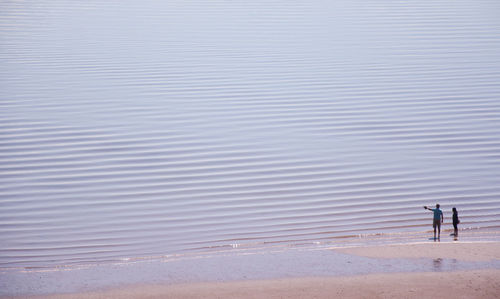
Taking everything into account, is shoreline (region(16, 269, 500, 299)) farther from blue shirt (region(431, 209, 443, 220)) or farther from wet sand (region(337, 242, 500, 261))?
blue shirt (region(431, 209, 443, 220))

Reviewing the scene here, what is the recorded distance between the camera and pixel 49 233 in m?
6.20

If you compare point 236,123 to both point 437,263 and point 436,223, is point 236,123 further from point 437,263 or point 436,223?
point 437,263

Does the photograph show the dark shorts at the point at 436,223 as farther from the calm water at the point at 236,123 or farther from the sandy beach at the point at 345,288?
the sandy beach at the point at 345,288

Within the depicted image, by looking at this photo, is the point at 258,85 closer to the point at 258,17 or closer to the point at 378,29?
the point at 258,17

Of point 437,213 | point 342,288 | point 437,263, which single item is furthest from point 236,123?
point 342,288

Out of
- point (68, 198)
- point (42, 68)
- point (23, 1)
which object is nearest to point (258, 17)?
point (42, 68)

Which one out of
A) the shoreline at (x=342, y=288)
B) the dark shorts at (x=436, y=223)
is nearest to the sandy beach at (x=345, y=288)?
the shoreline at (x=342, y=288)

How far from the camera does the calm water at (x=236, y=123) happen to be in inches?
253

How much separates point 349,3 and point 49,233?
8.45 m

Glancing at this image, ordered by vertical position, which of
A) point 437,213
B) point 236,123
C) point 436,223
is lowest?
point 436,223

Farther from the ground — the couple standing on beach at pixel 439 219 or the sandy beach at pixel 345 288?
the couple standing on beach at pixel 439 219

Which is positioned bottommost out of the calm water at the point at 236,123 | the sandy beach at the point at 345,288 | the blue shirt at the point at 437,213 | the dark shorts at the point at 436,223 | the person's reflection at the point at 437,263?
the sandy beach at the point at 345,288

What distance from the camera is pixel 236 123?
8.35m

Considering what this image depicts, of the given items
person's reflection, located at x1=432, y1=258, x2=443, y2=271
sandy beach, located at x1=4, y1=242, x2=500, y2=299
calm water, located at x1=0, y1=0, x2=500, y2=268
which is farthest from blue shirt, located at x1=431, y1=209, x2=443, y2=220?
sandy beach, located at x1=4, y1=242, x2=500, y2=299
